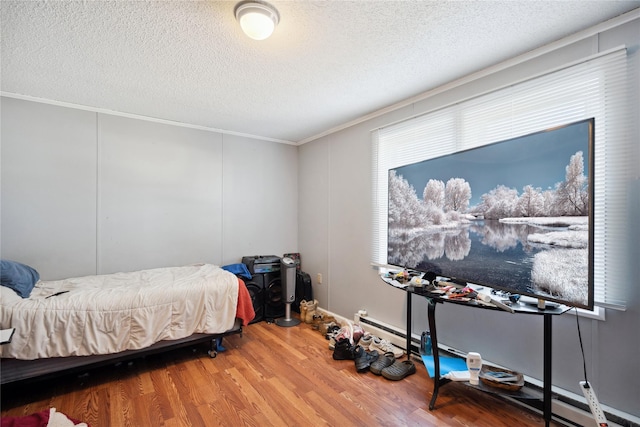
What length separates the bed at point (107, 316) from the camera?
78.6 inches

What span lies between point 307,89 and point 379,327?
2471mm

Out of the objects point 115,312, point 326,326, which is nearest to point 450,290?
point 326,326

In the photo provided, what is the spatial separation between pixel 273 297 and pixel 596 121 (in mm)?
3468

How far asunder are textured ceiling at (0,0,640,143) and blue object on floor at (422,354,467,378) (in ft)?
7.39

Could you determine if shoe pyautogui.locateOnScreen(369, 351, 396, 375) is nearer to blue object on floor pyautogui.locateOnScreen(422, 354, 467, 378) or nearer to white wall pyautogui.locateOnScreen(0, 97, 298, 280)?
blue object on floor pyautogui.locateOnScreen(422, 354, 467, 378)

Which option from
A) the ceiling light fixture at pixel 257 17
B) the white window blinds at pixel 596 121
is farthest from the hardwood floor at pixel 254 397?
the ceiling light fixture at pixel 257 17

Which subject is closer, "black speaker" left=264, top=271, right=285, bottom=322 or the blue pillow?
the blue pillow

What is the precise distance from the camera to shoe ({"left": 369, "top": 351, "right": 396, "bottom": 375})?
2.42 m

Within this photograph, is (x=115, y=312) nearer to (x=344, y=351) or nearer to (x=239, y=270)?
(x=239, y=270)

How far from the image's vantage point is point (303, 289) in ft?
12.9

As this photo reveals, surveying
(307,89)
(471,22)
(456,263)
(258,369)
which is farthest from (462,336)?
(307,89)

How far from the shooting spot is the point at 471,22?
1.70 metres

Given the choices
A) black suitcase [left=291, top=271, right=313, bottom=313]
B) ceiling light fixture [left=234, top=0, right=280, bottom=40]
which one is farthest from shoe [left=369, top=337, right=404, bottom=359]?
ceiling light fixture [left=234, top=0, right=280, bottom=40]

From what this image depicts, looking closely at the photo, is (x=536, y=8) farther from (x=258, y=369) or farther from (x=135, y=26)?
(x=258, y=369)
